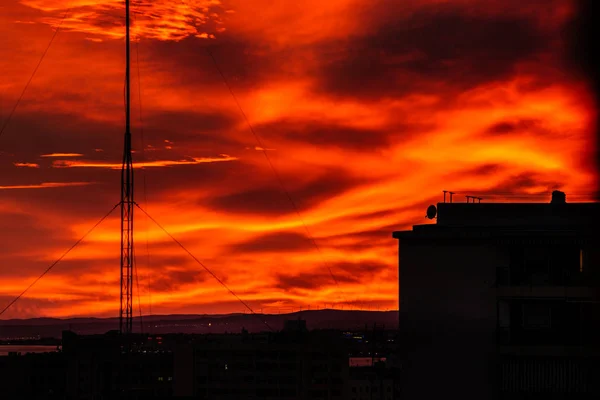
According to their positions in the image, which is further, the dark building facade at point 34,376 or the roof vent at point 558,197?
the dark building facade at point 34,376

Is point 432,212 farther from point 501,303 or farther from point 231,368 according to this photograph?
point 231,368

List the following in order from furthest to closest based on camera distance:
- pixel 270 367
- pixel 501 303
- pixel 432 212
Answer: pixel 270 367 → pixel 432 212 → pixel 501 303

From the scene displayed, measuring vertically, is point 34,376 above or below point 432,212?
below

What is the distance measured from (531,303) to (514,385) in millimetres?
1701

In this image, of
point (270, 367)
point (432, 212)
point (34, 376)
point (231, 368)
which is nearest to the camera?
point (432, 212)

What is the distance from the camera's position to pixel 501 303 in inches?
915

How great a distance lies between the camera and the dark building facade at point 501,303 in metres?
22.5

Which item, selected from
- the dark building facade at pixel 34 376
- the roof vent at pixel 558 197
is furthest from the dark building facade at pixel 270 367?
the roof vent at pixel 558 197

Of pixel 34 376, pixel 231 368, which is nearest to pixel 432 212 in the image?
pixel 34 376

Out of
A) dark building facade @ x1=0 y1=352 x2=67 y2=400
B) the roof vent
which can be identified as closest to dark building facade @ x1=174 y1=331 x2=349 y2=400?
dark building facade @ x1=0 y1=352 x2=67 y2=400

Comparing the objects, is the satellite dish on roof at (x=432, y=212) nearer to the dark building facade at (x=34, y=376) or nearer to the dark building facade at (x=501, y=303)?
the dark building facade at (x=501, y=303)

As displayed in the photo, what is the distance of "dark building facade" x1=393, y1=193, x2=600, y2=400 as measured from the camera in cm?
2255

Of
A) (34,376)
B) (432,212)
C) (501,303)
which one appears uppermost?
(432,212)

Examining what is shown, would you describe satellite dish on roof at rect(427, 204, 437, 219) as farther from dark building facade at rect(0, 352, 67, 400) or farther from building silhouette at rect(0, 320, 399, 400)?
building silhouette at rect(0, 320, 399, 400)
